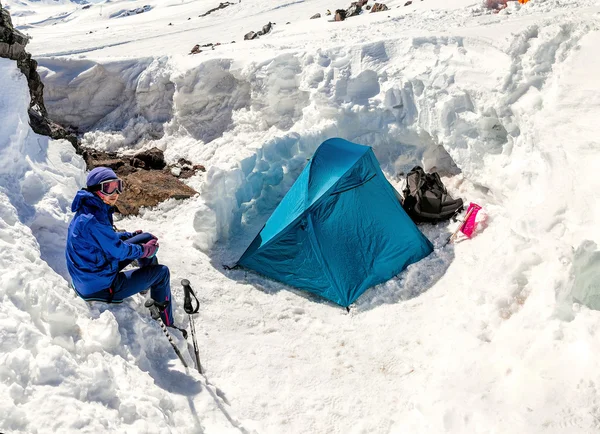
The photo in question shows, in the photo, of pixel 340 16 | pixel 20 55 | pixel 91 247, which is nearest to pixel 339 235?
pixel 91 247

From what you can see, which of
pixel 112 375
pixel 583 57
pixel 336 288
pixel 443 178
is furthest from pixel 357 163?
pixel 112 375

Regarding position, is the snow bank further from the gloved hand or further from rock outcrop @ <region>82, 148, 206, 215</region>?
rock outcrop @ <region>82, 148, 206, 215</region>

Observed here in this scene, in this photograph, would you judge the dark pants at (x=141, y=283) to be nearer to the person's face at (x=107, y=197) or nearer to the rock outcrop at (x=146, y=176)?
the person's face at (x=107, y=197)

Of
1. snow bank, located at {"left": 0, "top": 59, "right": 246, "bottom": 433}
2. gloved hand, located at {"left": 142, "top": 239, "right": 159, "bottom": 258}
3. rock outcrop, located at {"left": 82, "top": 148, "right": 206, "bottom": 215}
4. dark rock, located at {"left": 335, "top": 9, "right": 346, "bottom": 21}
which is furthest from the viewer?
dark rock, located at {"left": 335, "top": 9, "right": 346, "bottom": 21}

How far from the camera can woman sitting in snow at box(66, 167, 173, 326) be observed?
3586 mm

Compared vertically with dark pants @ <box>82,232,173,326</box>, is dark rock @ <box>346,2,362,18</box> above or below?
below

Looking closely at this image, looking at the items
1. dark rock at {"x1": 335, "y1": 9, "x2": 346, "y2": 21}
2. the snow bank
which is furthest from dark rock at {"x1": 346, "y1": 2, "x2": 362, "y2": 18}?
the snow bank

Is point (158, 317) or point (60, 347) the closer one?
point (60, 347)

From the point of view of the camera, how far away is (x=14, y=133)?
15.4ft

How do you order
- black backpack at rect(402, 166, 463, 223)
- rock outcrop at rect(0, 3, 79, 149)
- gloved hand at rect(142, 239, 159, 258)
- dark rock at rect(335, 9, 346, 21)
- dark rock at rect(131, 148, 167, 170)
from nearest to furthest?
gloved hand at rect(142, 239, 159, 258) → rock outcrop at rect(0, 3, 79, 149) → black backpack at rect(402, 166, 463, 223) → dark rock at rect(131, 148, 167, 170) → dark rock at rect(335, 9, 346, 21)

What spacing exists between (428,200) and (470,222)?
2.19 feet

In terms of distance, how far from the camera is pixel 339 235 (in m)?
5.65

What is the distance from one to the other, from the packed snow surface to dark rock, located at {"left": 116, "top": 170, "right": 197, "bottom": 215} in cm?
20

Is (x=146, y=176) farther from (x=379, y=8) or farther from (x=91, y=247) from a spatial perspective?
(x=379, y=8)
